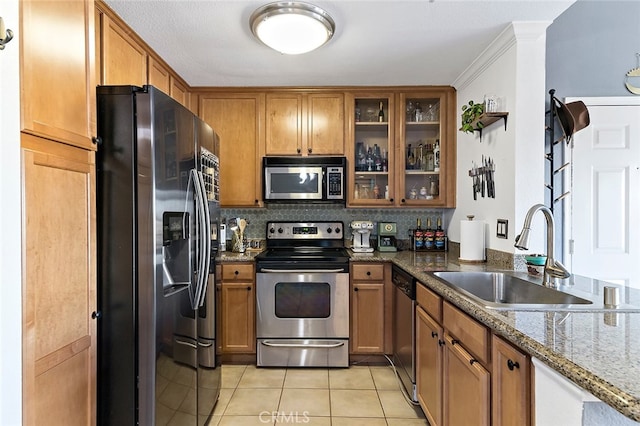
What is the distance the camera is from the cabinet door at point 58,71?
1.06m

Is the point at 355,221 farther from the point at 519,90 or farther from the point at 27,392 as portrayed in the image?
the point at 27,392

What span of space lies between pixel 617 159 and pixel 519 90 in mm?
937

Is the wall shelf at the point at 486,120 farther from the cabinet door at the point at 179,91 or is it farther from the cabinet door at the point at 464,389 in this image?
the cabinet door at the point at 179,91

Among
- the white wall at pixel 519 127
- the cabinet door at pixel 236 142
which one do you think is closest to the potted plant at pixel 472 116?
the white wall at pixel 519 127

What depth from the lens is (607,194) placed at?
230cm

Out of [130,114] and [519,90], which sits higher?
[519,90]

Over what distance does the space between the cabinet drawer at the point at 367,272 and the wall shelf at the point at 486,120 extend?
1.27 metres

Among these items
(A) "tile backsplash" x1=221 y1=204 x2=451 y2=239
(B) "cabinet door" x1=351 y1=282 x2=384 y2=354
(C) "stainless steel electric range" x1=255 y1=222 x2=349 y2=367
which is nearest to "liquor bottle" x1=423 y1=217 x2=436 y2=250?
(A) "tile backsplash" x1=221 y1=204 x2=451 y2=239

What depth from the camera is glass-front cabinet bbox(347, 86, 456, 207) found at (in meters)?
3.07

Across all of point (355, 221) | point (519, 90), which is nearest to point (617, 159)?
point (519, 90)

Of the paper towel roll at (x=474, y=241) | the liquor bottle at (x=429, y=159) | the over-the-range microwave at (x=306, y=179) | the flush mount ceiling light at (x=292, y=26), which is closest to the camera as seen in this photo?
the flush mount ceiling light at (x=292, y=26)

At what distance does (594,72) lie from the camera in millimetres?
2301

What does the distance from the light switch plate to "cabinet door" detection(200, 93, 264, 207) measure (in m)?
1.96

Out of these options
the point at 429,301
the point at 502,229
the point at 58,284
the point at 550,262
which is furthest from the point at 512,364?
the point at 58,284
